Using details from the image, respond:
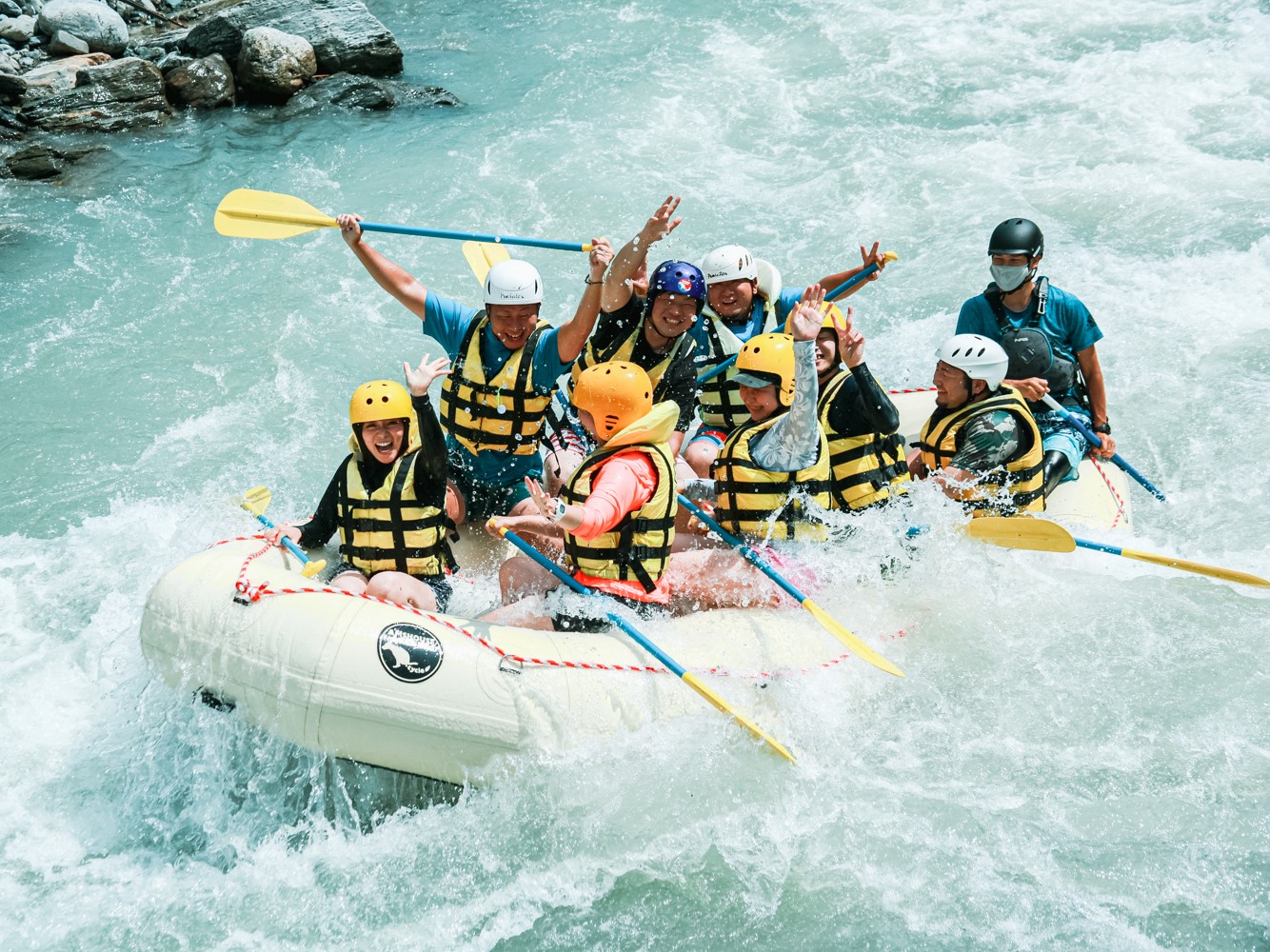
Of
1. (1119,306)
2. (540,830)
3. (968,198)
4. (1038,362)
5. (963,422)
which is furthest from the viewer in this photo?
(968,198)

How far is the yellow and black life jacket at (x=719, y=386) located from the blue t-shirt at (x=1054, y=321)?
1.03 metres

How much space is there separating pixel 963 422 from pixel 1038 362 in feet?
3.03

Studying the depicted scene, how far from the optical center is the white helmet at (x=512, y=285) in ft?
14.5

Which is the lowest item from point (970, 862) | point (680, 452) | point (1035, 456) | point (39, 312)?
point (39, 312)

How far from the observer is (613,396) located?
3721 mm

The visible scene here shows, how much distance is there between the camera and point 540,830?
12.9 feet

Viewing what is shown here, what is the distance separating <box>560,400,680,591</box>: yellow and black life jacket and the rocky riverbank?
27.4ft

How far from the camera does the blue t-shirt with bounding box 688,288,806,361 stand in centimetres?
507

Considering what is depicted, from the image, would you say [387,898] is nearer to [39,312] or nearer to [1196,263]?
[39,312]

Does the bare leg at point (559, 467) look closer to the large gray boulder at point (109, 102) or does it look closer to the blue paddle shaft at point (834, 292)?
the blue paddle shaft at point (834, 292)

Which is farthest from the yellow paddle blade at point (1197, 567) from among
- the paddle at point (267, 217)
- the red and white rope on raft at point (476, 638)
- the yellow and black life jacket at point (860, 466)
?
the paddle at point (267, 217)

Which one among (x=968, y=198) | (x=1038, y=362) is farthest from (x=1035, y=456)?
(x=968, y=198)

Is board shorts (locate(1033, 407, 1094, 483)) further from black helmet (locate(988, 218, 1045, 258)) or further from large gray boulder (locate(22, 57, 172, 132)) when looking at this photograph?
large gray boulder (locate(22, 57, 172, 132))

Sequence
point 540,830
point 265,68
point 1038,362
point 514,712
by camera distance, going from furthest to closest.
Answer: point 265,68 < point 1038,362 < point 540,830 < point 514,712
